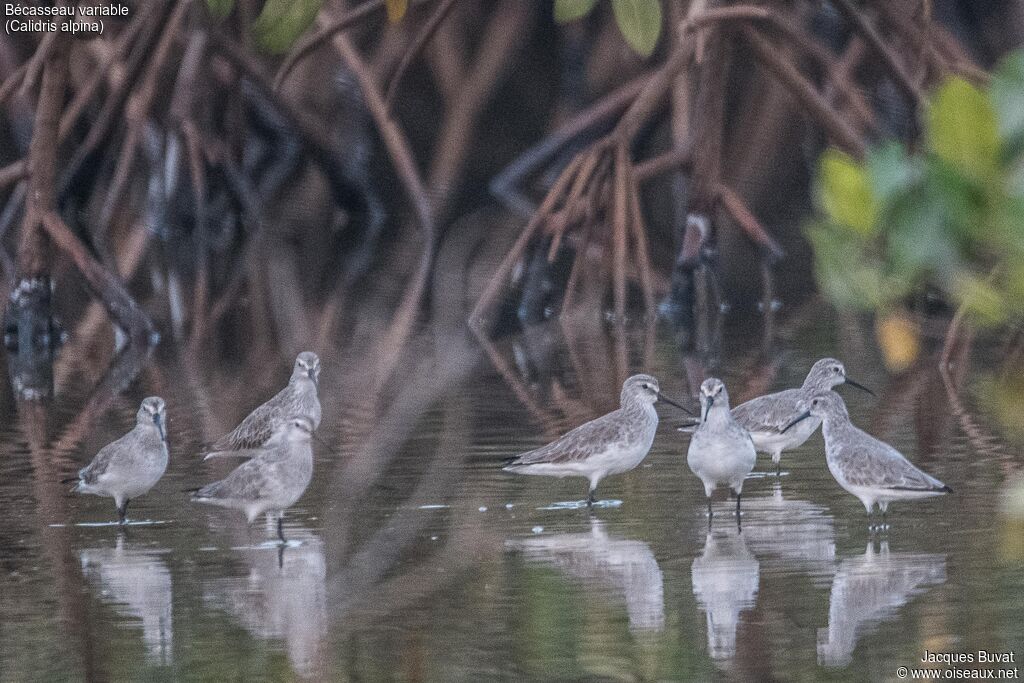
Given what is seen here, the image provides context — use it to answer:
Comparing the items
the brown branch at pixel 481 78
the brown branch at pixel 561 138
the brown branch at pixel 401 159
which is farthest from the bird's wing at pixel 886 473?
the brown branch at pixel 481 78

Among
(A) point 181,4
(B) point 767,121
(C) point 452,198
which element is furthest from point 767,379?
(C) point 452,198

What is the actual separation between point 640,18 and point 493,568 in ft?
6.43

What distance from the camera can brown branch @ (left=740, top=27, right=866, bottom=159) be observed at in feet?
46.2

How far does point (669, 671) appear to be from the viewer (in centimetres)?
538

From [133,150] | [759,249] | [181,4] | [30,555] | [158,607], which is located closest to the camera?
[158,607]

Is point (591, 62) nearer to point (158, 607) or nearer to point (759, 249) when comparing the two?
point (759, 249)

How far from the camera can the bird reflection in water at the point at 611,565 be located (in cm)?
608

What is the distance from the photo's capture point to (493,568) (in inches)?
262

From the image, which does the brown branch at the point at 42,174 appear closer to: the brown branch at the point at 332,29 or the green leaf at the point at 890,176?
the brown branch at the point at 332,29

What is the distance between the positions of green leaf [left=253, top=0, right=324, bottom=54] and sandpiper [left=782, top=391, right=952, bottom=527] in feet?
8.61

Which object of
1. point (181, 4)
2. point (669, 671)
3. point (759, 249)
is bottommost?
point (669, 671)

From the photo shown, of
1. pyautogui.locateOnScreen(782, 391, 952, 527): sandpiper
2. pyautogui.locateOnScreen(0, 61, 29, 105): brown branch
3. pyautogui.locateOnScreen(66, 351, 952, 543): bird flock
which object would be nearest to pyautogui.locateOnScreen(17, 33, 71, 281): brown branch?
pyautogui.locateOnScreen(0, 61, 29, 105): brown branch

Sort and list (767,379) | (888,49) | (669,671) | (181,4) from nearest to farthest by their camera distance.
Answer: (669,671) → (767,379) → (888,49) → (181,4)

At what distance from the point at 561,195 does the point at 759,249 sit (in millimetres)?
1523
